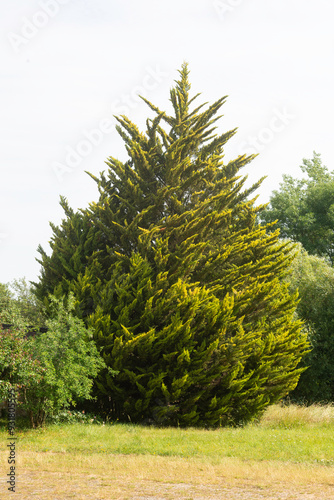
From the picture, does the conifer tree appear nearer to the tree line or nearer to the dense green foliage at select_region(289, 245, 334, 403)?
the tree line

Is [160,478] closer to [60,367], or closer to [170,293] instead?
[60,367]

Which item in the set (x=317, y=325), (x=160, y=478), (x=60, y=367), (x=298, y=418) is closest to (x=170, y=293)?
(x=60, y=367)

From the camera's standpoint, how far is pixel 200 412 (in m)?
15.4

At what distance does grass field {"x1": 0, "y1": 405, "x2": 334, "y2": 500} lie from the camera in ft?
23.4

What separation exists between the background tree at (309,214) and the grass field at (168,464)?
24.8m

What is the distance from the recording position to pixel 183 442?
453 inches

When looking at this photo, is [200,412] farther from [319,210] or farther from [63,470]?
[319,210]

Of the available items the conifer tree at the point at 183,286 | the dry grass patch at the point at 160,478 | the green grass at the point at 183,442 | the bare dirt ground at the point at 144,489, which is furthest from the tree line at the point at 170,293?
the bare dirt ground at the point at 144,489

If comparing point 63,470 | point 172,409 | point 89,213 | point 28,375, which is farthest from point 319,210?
point 63,470

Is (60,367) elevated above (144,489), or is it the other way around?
(60,367)

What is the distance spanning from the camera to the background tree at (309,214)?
36.7 metres

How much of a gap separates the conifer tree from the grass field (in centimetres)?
190

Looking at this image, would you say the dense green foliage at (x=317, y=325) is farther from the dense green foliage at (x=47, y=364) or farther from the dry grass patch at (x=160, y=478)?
the dry grass patch at (x=160, y=478)

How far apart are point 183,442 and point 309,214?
28.4 meters
